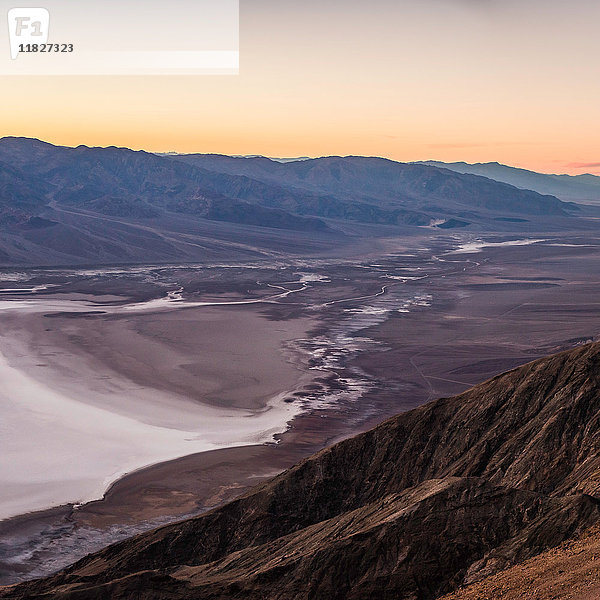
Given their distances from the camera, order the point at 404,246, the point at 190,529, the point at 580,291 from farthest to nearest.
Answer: the point at 404,246 → the point at 580,291 → the point at 190,529

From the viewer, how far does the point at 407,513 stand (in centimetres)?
2050

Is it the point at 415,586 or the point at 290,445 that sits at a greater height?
the point at 415,586

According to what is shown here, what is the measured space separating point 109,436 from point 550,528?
28.9 metres

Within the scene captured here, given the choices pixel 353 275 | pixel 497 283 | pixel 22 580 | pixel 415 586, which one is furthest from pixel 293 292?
pixel 415 586

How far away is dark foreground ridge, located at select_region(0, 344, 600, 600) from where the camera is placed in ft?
63.4

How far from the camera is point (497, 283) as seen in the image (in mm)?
109750

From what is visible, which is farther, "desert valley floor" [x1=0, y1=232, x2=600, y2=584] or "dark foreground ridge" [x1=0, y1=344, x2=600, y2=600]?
"desert valley floor" [x1=0, y1=232, x2=600, y2=584]

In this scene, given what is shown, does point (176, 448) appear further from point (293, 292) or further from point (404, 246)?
point (404, 246)

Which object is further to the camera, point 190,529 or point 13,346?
point 13,346

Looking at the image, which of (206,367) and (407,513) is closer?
(407,513)

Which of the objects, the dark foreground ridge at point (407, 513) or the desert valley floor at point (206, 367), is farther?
the desert valley floor at point (206, 367)

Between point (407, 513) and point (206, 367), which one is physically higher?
point (407, 513)

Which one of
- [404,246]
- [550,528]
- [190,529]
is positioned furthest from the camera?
[404,246]

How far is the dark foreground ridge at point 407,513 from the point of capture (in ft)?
63.4
